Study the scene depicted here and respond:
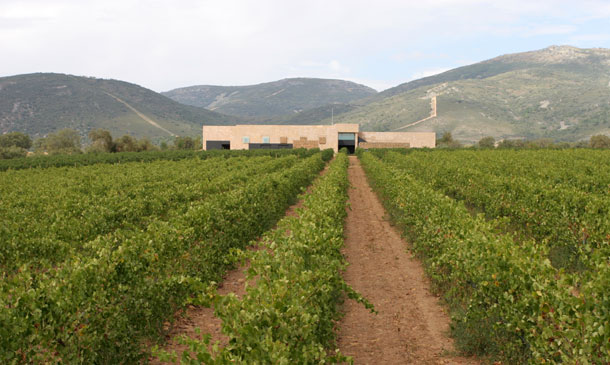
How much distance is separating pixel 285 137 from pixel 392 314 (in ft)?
224

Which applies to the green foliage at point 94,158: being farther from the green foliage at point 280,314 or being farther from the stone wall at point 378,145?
the green foliage at point 280,314

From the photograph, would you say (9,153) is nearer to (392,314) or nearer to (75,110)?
(392,314)

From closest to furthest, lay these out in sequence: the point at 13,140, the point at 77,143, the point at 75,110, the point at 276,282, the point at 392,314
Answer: the point at 276,282
the point at 392,314
the point at 13,140
the point at 77,143
the point at 75,110

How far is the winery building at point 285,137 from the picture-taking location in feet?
249

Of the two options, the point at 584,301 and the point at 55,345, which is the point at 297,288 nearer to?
the point at 55,345

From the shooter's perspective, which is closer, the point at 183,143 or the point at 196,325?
the point at 196,325

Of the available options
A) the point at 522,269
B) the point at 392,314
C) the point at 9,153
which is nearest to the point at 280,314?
the point at 522,269

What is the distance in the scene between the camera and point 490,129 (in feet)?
470

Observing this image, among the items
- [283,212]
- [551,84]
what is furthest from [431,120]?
[283,212]

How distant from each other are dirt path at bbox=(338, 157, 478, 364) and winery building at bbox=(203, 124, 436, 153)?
2445 inches

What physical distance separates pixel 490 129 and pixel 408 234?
140 metres

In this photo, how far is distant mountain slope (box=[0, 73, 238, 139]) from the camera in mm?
150375

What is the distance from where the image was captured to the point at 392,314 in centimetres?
850

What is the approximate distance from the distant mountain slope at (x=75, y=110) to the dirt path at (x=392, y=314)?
145953 mm
